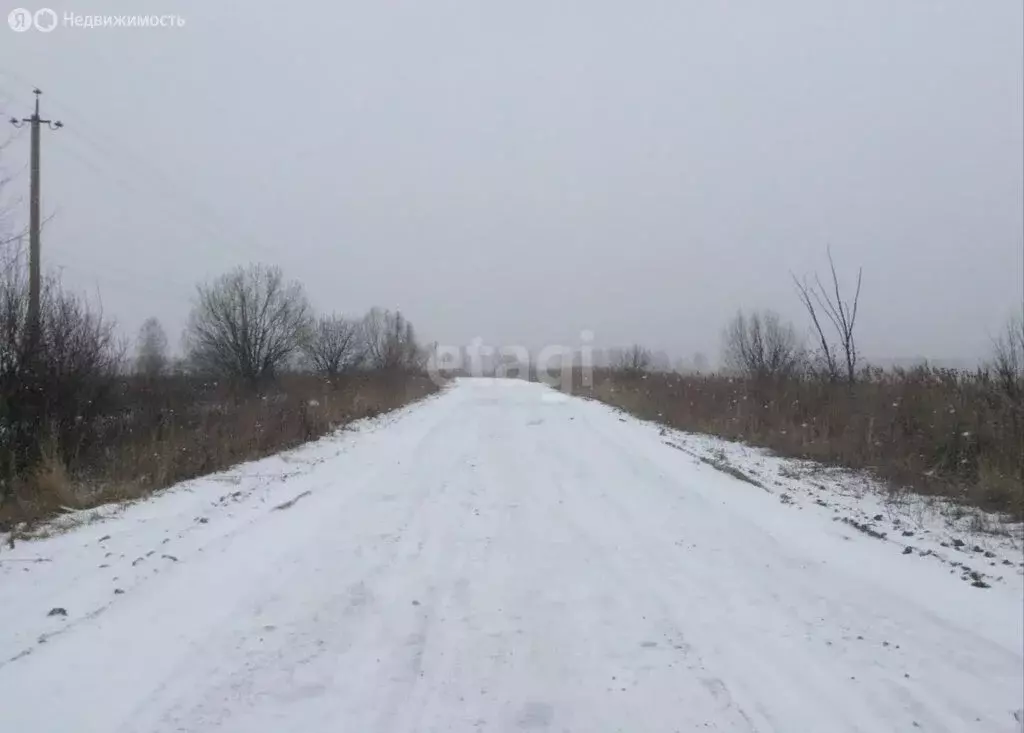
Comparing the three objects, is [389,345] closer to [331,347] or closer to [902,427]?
[331,347]

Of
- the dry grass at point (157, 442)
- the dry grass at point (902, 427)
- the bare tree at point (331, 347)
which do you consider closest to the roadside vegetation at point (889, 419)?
the dry grass at point (902, 427)

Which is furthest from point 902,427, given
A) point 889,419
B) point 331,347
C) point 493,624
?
point 331,347

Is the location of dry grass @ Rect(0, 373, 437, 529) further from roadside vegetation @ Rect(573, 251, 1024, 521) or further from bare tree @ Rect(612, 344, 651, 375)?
bare tree @ Rect(612, 344, 651, 375)

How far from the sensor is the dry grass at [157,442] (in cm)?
719

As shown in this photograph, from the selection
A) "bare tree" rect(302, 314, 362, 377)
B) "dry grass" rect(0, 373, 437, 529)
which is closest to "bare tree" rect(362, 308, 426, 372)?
"bare tree" rect(302, 314, 362, 377)

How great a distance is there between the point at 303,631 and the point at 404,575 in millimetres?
1125

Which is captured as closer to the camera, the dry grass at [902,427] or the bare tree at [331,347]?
the dry grass at [902,427]

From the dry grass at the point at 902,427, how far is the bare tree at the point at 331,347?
23938 millimetres

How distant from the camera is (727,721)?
3.03m

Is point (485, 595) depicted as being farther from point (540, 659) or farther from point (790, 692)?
point (790, 692)

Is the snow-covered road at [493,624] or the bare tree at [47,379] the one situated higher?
the bare tree at [47,379]

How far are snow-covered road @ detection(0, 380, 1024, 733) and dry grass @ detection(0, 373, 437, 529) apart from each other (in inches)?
43.3

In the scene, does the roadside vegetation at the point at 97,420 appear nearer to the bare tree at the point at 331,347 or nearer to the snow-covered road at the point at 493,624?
the snow-covered road at the point at 493,624

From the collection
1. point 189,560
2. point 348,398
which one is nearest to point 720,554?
point 189,560
